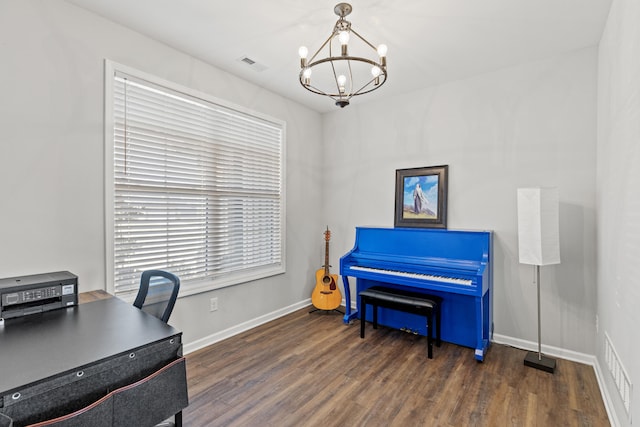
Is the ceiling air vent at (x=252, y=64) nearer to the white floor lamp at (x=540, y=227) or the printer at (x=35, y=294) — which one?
the printer at (x=35, y=294)

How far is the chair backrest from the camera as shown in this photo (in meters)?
1.75

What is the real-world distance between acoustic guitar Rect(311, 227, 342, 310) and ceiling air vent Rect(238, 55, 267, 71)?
2.20 metres

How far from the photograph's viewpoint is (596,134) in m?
2.60

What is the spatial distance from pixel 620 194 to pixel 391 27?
1.81 m

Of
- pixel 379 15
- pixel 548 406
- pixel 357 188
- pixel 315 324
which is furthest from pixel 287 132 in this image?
pixel 548 406

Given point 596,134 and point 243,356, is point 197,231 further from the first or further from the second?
point 596,134

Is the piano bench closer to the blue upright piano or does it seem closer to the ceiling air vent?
the blue upright piano

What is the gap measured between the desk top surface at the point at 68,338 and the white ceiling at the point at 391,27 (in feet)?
6.52

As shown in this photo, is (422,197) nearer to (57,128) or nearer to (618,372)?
(618,372)

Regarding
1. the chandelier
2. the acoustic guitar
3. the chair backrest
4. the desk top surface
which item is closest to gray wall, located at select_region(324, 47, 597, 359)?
the chandelier

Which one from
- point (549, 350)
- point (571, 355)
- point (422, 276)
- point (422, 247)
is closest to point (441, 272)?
point (422, 276)

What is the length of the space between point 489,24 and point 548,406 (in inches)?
104

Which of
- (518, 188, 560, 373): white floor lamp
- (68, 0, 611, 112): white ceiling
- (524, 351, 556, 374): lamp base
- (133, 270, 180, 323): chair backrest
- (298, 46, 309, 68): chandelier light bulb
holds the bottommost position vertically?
(524, 351, 556, 374): lamp base

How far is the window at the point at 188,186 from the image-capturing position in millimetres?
2420
